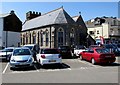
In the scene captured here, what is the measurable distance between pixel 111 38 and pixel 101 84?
6478 cm

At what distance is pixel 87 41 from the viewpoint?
5441 cm

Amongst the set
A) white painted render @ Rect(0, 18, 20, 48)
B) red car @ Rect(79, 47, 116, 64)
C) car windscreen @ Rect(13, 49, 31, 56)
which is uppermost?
white painted render @ Rect(0, 18, 20, 48)

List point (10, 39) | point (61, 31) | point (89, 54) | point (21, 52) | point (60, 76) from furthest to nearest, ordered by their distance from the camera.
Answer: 1. point (10, 39)
2. point (61, 31)
3. point (89, 54)
4. point (21, 52)
5. point (60, 76)

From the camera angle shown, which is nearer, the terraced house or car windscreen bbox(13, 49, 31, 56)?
car windscreen bbox(13, 49, 31, 56)

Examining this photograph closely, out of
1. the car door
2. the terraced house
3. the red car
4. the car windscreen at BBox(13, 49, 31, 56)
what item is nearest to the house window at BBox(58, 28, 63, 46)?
the terraced house

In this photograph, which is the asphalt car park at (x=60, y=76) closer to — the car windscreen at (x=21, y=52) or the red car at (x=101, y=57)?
the car windscreen at (x=21, y=52)

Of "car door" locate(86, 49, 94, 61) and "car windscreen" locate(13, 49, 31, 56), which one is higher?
"car windscreen" locate(13, 49, 31, 56)

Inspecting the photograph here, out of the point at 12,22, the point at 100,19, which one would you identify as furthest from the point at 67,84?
the point at 100,19

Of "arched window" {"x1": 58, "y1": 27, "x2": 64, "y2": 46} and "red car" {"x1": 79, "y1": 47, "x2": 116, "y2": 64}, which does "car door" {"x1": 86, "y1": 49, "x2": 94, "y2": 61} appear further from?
"arched window" {"x1": 58, "y1": 27, "x2": 64, "y2": 46}

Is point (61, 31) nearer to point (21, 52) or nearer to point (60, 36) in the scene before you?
point (60, 36)

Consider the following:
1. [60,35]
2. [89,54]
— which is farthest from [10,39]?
[89,54]

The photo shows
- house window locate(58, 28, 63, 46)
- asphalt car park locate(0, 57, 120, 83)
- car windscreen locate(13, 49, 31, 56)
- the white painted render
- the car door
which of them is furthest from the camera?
the white painted render

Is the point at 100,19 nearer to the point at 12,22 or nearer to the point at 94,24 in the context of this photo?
the point at 94,24

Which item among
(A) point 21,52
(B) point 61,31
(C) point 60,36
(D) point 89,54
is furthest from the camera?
(C) point 60,36
